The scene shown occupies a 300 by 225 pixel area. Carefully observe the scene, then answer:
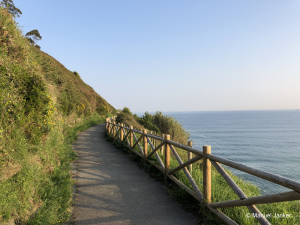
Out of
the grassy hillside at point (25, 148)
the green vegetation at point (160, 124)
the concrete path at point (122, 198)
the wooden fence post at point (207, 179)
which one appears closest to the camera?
the grassy hillside at point (25, 148)

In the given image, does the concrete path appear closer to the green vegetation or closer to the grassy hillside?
the grassy hillside

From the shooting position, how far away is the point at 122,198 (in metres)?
4.77

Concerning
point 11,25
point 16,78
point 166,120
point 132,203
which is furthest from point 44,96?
point 166,120

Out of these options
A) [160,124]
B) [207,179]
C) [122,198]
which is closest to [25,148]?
[122,198]

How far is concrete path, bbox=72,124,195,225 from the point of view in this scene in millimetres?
3845

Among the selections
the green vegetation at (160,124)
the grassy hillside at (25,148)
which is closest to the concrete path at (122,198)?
the grassy hillside at (25,148)

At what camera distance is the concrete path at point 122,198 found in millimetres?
3845

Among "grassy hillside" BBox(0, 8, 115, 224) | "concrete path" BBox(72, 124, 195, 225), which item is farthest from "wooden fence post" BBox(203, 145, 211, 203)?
"grassy hillside" BBox(0, 8, 115, 224)

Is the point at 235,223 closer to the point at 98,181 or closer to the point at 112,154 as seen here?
the point at 98,181

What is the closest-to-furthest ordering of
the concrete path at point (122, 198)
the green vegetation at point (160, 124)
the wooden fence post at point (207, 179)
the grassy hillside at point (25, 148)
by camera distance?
1. the grassy hillside at point (25, 148)
2. the wooden fence post at point (207, 179)
3. the concrete path at point (122, 198)
4. the green vegetation at point (160, 124)

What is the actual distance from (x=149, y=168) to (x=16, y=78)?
4800mm

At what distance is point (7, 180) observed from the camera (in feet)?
11.6

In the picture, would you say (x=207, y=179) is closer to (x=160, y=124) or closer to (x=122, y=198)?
(x=122, y=198)

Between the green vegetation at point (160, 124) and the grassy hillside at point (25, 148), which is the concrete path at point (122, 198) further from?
the green vegetation at point (160, 124)
